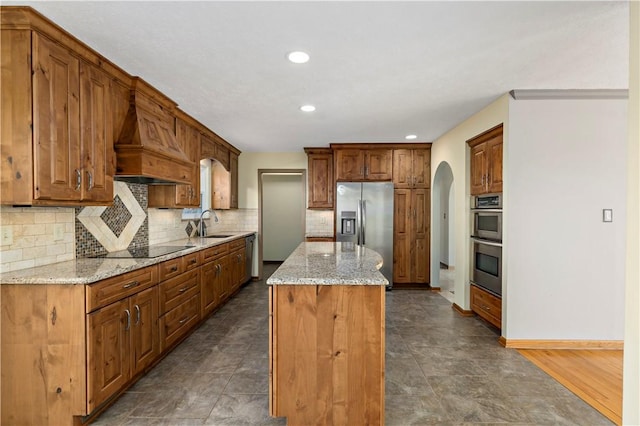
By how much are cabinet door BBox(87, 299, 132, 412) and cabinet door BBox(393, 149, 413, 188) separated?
426cm

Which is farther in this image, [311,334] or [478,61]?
[478,61]

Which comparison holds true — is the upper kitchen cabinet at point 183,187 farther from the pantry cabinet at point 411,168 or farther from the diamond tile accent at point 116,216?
the pantry cabinet at point 411,168

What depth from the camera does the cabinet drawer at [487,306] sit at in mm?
3232

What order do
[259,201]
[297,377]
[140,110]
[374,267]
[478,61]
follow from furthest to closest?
[259,201], [140,110], [478,61], [374,267], [297,377]

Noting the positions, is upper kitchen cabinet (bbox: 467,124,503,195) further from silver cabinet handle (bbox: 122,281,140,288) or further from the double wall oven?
silver cabinet handle (bbox: 122,281,140,288)

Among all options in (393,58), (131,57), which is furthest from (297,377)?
(131,57)

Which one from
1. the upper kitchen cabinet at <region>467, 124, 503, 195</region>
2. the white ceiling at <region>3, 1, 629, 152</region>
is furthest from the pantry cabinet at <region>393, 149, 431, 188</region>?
the white ceiling at <region>3, 1, 629, 152</region>

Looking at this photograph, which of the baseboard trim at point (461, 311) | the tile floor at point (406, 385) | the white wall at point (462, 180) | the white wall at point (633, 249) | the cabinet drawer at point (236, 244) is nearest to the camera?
the white wall at point (633, 249)

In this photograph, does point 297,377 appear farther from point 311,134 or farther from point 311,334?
point 311,134

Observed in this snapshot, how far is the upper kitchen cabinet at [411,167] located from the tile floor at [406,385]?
2.47 meters

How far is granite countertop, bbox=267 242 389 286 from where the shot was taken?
1.81 meters

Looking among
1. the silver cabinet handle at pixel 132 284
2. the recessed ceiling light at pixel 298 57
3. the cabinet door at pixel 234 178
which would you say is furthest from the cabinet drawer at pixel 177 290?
the cabinet door at pixel 234 178

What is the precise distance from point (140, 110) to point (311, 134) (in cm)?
235

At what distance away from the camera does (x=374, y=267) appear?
2174 mm
